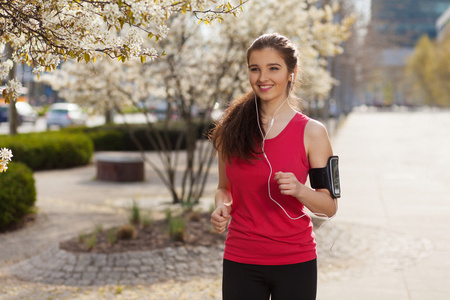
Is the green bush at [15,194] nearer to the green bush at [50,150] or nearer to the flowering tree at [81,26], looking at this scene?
the flowering tree at [81,26]

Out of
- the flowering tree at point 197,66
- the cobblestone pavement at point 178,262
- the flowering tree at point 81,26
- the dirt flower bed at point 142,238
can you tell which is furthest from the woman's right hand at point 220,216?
the flowering tree at point 197,66

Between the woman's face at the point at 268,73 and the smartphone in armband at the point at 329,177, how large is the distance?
38 centimetres

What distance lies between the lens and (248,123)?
106 inches

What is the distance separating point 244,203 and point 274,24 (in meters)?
7.17

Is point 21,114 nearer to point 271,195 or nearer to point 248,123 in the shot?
point 248,123

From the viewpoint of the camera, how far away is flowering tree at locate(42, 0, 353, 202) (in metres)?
9.02

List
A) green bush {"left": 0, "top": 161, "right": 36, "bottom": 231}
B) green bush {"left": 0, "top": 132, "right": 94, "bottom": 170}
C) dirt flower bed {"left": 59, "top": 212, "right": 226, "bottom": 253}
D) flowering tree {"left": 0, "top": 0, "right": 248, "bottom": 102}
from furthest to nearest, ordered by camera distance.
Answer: green bush {"left": 0, "top": 132, "right": 94, "bottom": 170}
green bush {"left": 0, "top": 161, "right": 36, "bottom": 231}
dirt flower bed {"left": 59, "top": 212, "right": 226, "bottom": 253}
flowering tree {"left": 0, "top": 0, "right": 248, "bottom": 102}

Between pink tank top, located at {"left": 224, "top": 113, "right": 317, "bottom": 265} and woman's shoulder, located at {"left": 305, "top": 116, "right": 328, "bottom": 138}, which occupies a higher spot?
woman's shoulder, located at {"left": 305, "top": 116, "right": 328, "bottom": 138}

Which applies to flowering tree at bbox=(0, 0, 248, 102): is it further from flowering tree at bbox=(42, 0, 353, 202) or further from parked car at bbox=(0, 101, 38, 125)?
parked car at bbox=(0, 101, 38, 125)

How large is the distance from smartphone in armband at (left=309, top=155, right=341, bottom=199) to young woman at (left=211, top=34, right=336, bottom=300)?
3 cm

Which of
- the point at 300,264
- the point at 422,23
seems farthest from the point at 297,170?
the point at 422,23

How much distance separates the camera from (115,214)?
9.18 meters

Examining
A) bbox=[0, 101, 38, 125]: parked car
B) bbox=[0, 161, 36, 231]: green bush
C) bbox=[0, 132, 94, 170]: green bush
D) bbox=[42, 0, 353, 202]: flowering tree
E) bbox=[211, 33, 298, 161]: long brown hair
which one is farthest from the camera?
bbox=[0, 101, 38, 125]: parked car

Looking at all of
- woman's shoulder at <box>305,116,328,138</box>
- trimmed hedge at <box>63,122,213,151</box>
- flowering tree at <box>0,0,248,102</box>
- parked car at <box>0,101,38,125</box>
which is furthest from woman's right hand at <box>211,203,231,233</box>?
parked car at <box>0,101,38,125</box>
